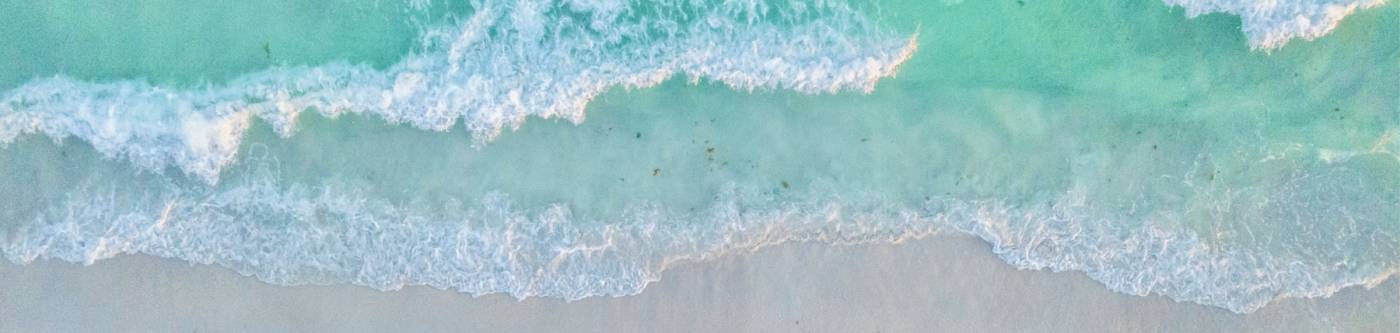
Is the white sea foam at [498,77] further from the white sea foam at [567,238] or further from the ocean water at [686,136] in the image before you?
the white sea foam at [567,238]

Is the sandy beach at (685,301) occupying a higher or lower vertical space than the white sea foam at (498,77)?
lower

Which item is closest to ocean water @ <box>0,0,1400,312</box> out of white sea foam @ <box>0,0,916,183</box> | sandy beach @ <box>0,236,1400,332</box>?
white sea foam @ <box>0,0,916,183</box>

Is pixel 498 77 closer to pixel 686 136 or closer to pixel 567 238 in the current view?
pixel 567 238

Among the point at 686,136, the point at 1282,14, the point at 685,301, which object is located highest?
the point at 686,136

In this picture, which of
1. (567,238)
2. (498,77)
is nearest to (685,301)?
(567,238)

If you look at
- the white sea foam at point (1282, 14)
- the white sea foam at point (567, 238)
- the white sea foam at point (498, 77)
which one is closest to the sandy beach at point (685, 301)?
the white sea foam at point (567, 238)

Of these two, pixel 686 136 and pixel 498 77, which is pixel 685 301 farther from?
pixel 498 77

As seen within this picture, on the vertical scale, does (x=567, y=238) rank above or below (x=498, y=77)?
below
